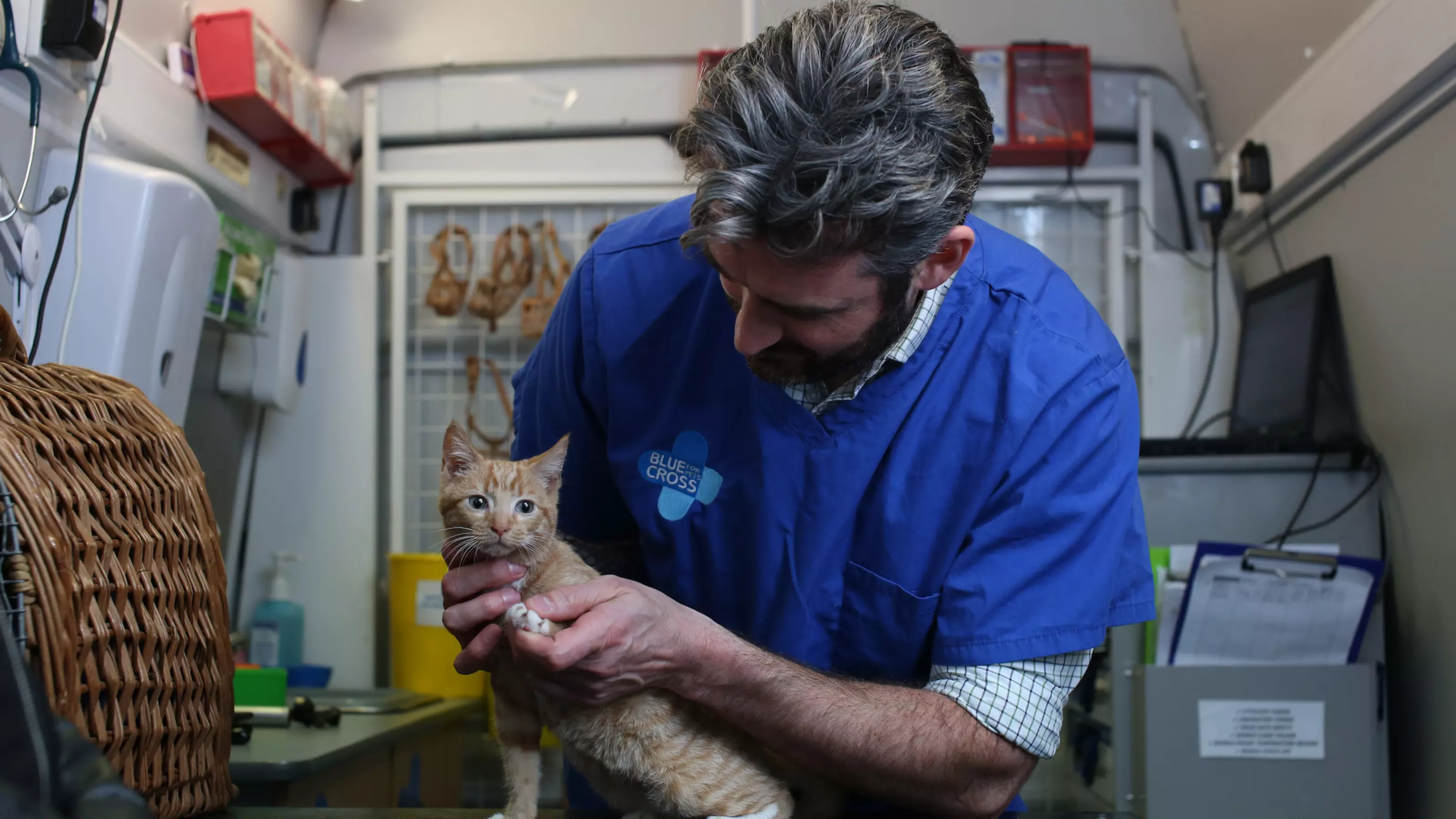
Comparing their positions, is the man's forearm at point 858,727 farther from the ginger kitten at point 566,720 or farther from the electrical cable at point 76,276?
the electrical cable at point 76,276

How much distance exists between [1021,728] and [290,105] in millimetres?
2073

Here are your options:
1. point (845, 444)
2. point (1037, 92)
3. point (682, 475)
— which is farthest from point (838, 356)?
point (1037, 92)

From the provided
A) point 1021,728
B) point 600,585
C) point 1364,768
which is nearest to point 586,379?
point 600,585

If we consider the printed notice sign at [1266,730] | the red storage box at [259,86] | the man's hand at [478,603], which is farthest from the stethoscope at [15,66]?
the printed notice sign at [1266,730]

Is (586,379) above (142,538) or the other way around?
above

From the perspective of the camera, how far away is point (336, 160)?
2.54 m

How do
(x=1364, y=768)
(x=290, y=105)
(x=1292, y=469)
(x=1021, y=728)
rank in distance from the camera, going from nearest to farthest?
(x=1021, y=728) → (x=1364, y=768) → (x=1292, y=469) → (x=290, y=105)

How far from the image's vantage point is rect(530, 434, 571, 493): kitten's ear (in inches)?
39.9

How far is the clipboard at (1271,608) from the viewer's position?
1702 millimetres

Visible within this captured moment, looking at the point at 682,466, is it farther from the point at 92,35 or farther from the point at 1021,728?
the point at 92,35

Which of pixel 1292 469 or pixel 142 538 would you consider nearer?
pixel 142 538

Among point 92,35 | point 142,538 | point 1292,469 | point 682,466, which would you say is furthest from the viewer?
point 1292,469

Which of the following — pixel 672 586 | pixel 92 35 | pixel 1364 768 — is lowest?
pixel 1364 768

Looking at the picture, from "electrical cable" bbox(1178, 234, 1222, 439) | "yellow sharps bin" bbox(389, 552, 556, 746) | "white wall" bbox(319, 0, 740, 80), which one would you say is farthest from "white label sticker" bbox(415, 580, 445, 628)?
"electrical cable" bbox(1178, 234, 1222, 439)
